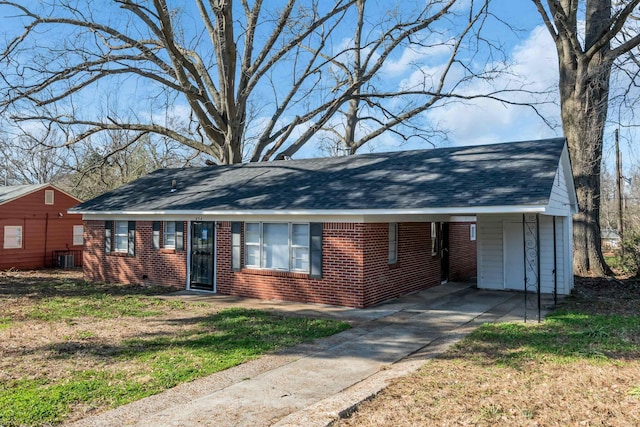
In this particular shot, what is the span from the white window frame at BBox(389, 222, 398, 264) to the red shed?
17.2 metres

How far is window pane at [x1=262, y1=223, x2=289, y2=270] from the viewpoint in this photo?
1205 cm

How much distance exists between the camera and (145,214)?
14.8 meters

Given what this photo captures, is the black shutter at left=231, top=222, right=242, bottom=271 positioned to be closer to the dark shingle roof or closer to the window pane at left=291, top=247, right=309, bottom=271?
the dark shingle roof

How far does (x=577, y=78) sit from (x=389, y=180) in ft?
28.9

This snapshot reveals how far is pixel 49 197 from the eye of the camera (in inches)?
875

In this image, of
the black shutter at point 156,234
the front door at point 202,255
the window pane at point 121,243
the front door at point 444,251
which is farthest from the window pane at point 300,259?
the window pane at point 121,243

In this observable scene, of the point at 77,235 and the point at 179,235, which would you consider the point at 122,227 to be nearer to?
the point at 179,235

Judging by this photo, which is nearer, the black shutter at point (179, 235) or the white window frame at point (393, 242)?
the white window frame at point (393, 242)

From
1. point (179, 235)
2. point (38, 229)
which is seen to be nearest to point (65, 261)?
point (38, 229)

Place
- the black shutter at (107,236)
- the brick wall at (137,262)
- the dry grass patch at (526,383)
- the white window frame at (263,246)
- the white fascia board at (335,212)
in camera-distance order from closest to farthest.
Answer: the dry grass patch at (526,383), the white fascia board at (335,212), the white window frame at (263,246), the brick wall at (137,262), the black shutter at (107,236)

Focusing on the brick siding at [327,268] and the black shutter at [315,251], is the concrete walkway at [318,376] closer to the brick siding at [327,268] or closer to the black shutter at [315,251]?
the brick siding at [327,268]

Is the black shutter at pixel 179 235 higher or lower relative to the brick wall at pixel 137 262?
higher

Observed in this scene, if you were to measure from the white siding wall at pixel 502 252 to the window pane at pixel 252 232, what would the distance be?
6.64 m

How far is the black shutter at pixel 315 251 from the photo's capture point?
446 inches
